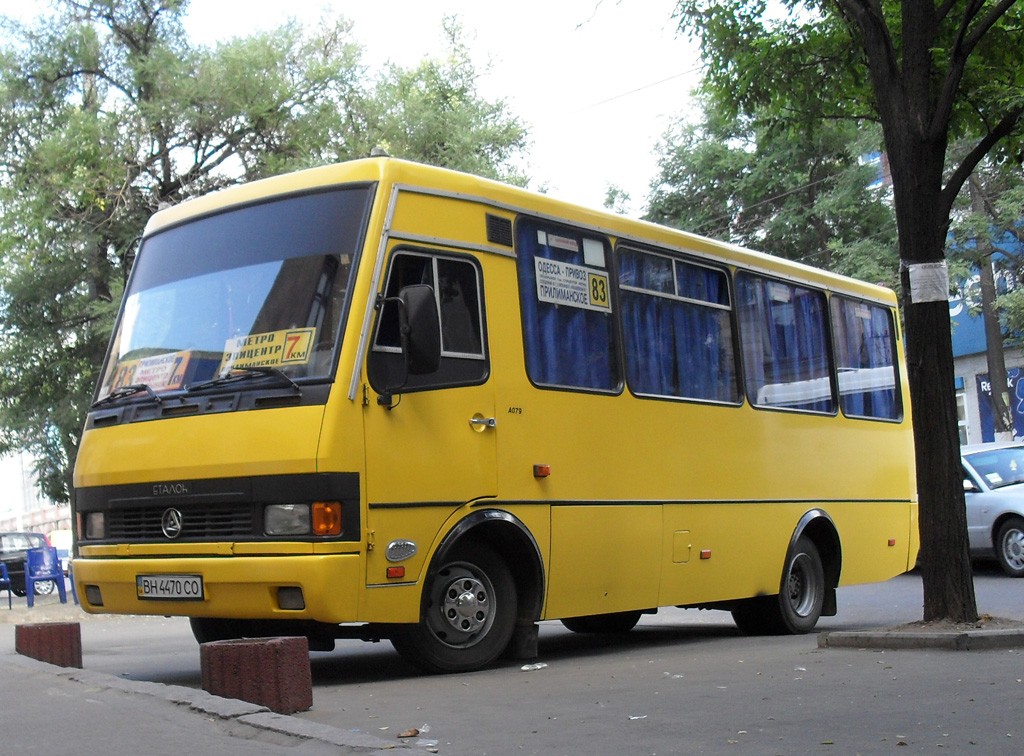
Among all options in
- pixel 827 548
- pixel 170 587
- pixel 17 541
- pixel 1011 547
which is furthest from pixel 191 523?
pixel 17 541

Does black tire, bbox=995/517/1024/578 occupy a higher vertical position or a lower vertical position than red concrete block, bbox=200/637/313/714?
lower

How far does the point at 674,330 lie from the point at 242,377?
3.92m

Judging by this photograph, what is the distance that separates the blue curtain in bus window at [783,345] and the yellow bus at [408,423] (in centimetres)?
62

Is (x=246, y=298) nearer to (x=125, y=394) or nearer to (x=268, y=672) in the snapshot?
(x=125, y=394)

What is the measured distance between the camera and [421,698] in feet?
25.8

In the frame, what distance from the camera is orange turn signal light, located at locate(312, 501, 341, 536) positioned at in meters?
8.24

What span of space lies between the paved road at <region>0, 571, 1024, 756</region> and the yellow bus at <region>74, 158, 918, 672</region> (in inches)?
21.6

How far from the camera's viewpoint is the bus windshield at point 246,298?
859 centimetres

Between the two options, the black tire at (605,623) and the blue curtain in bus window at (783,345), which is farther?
the black tire at (605,623)

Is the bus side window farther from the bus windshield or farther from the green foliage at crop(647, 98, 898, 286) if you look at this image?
the green foliage at crop(647, 98, 898, 286)

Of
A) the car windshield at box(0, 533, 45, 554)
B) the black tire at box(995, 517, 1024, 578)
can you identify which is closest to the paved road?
the black tire at box(995, 517, 1024, 578)

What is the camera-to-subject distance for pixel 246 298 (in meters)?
8.88

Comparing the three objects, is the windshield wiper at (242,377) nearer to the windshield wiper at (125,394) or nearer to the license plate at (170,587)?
the windshield wiper at (125,394)

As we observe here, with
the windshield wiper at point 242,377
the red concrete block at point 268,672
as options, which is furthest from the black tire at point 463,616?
the red concrete block at point 268,672
